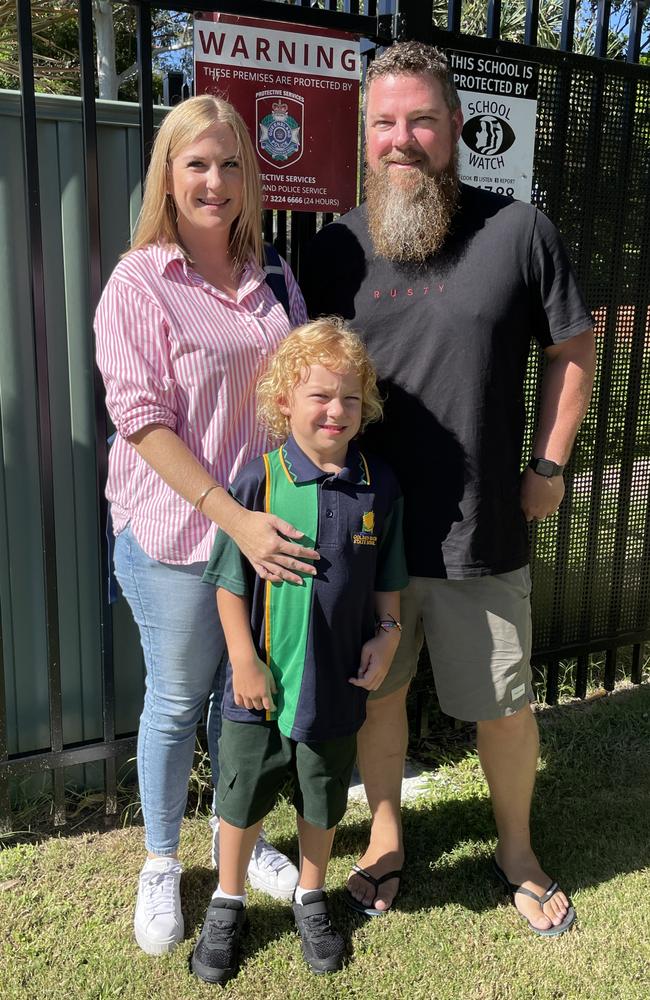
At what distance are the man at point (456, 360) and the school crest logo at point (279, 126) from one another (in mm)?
398

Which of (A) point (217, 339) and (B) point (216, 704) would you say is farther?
(B) point (216, 704)

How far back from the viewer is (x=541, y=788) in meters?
3.34

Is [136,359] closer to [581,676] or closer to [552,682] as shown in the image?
[552,682]

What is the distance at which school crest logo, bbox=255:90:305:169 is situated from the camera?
9.09ft

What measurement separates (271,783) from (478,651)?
2.29 ft

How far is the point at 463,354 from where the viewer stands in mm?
2334

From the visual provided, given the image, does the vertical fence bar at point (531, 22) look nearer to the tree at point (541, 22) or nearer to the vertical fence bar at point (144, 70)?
the vertical fence bar at point (144, 70)

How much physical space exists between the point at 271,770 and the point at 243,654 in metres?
0.35

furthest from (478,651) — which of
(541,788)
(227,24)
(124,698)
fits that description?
(227,24)

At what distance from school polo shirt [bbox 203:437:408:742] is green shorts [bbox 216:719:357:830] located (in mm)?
56

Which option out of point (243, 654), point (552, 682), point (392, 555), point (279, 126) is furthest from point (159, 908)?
point (279, 126)

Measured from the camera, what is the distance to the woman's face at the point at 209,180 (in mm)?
A: 2184

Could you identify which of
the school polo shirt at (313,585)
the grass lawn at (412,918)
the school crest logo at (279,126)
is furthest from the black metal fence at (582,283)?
the school polo shirt at (313,585)

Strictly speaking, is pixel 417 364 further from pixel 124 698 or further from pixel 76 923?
pixel 76 923
